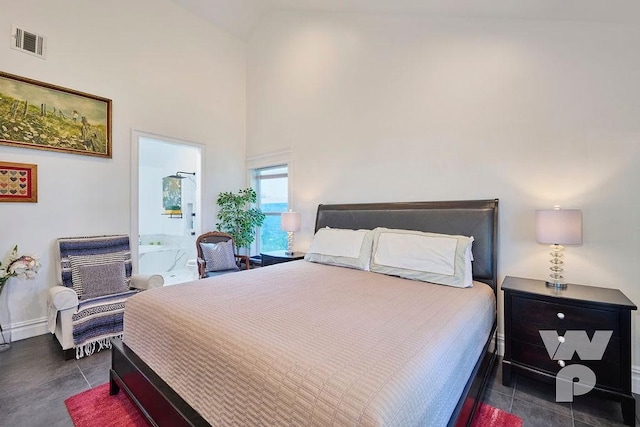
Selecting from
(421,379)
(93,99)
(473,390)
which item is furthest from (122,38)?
(473,390)

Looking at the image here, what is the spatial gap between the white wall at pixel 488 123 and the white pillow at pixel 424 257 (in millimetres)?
549

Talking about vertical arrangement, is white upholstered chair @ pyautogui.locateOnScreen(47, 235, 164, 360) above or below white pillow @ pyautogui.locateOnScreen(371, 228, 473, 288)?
below

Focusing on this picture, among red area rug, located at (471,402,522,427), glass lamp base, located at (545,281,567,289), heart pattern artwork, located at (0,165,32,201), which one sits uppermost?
heart pattern artwork, located at (0,165,32,201)

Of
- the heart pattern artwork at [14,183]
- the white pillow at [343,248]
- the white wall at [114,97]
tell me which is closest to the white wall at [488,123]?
the white pillow at [343,248]

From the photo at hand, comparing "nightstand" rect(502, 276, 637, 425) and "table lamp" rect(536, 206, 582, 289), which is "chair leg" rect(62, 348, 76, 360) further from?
"table lamp" rect(536, 206, 582, 289)

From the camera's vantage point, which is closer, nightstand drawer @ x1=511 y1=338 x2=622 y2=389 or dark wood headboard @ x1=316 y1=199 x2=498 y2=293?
nightstand drawer @ x1=511 y1=338 x2=622 y2=389

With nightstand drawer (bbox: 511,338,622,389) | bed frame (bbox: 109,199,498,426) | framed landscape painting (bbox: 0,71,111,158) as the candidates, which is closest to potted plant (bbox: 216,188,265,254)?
bed frame (bbox: 109,199,498,426)

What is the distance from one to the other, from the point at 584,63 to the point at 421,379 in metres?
2.69

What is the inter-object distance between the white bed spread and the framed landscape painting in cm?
237

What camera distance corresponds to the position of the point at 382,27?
3205 millimetres

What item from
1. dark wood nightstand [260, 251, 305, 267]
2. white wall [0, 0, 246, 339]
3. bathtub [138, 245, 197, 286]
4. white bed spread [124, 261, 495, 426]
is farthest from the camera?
bathtub [138, 245, 197, 286]

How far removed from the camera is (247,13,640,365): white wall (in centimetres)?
207

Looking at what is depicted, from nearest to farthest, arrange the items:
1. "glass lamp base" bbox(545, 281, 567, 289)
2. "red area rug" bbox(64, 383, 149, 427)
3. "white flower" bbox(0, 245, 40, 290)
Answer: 1. "red area rug" bbox(64, 383, 149, 427)
2. "glass lamp base" bbox(545, 281, 567, 289)
3. "white flower" bbox(0, 245, 40, 290)

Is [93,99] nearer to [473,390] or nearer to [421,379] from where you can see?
[421,379]
